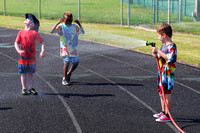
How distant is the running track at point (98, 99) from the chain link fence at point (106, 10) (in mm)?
13072

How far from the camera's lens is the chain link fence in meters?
27.8

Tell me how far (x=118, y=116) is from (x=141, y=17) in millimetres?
22493

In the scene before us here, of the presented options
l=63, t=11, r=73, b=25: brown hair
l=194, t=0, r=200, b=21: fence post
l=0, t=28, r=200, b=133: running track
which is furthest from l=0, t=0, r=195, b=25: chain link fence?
l=63, t=11, r=73, b=25: brown hair

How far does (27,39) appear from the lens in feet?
28.1

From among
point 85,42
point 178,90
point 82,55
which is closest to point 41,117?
point 178,90

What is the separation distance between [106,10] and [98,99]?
29397mm

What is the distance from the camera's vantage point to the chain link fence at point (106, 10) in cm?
2777

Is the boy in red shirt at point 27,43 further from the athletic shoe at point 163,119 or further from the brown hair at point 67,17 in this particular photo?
the athletic shoe at point 163,119

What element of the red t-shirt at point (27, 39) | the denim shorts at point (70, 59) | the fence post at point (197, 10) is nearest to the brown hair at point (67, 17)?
the denim shorts at point (70, 59)

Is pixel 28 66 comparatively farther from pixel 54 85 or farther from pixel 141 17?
pixel 141 17

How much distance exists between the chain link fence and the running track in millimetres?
13072

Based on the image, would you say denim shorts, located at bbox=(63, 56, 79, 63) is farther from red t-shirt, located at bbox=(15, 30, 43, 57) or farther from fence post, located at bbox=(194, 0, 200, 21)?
fence post, located at bbox=(194, 0, 200, 21)

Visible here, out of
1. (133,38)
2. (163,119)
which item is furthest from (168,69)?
(133,38)

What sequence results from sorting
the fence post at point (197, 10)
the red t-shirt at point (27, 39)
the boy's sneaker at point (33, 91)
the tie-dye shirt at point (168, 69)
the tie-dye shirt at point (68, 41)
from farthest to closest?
the fence post at point (197, 10) → the tie-dye shirt at point (68, 41) → the boy's sneaker at point (33, 91) → the red t-shirt at point (27, 39) → the tie-dye shirt at point (168, 69)
